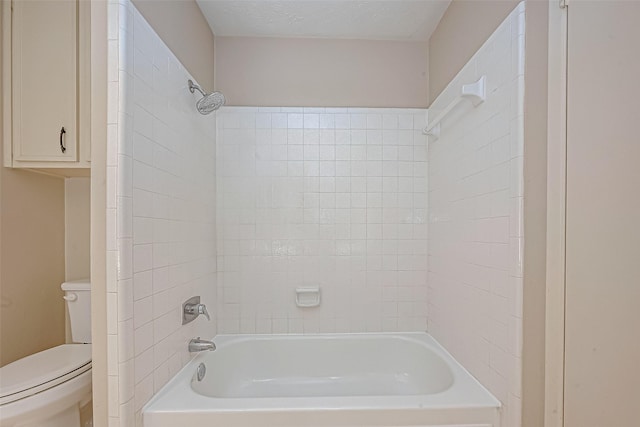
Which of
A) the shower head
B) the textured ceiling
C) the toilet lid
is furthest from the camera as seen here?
the textured ceiling

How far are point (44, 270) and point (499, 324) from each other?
2.23 metres

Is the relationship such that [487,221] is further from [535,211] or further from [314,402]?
[314,402]

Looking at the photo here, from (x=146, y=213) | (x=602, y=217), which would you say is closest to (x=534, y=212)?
(x=602, y=217)

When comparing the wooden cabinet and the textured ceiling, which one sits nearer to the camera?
the wooden cabinet

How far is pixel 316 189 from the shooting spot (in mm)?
2457

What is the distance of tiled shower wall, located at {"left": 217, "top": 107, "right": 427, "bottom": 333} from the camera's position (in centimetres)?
245

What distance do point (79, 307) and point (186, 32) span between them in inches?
59.6

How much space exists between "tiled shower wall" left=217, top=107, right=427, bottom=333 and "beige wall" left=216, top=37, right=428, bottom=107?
0.09 meters

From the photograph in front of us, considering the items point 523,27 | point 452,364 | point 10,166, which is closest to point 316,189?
point 452,364

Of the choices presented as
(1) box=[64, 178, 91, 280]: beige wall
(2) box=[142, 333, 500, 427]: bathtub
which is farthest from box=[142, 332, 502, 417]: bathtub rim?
(1) box=[64, 178, 91, 280]: beige wall

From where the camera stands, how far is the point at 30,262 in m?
1.98

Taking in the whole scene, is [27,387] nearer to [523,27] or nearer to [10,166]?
[10,166]

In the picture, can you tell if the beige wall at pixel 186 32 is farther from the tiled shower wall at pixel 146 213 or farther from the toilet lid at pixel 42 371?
the toilet lid at pixel 42 371

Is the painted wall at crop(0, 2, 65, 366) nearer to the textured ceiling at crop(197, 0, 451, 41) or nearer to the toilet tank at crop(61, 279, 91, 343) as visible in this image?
the toilet tank at crop(61, 279, 91, 343)
